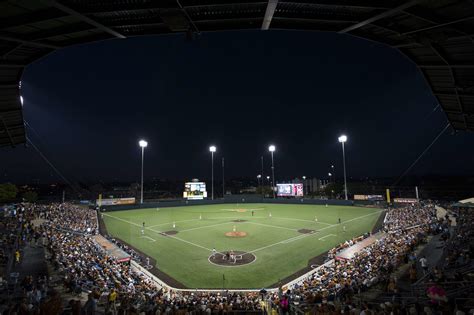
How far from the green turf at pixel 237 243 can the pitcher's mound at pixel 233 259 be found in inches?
27.7

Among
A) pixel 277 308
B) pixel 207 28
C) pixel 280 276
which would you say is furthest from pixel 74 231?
pixel 207 28

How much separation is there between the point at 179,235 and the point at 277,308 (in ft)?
83.0

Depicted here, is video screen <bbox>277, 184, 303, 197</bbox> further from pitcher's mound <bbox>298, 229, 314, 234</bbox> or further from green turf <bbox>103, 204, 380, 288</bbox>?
pitcher's mound <bbox>298, 229, 314, 234</bbox>

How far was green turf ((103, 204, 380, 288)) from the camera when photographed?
70.0 feet

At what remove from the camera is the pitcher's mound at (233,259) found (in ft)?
78.9

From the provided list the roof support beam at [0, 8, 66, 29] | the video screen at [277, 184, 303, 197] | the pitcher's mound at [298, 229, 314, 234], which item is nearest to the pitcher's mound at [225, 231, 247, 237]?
the pitcher's mound at [298, 229, 314, 234]

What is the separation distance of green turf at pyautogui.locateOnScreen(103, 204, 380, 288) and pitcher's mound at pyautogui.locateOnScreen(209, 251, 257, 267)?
70 cm

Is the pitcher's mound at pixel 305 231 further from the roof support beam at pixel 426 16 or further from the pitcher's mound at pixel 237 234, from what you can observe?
the roof support beam at pixel 426 16

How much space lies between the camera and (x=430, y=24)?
720 cm

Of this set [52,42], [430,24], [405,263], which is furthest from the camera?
[405,263]

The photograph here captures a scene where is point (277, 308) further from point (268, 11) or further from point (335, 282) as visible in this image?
point (268, 11)

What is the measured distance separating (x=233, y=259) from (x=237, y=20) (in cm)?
2227

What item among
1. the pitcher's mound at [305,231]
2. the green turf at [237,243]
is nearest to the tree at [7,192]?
the green turf at [237,243]

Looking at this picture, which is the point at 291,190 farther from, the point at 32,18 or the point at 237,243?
the point at 32,18
